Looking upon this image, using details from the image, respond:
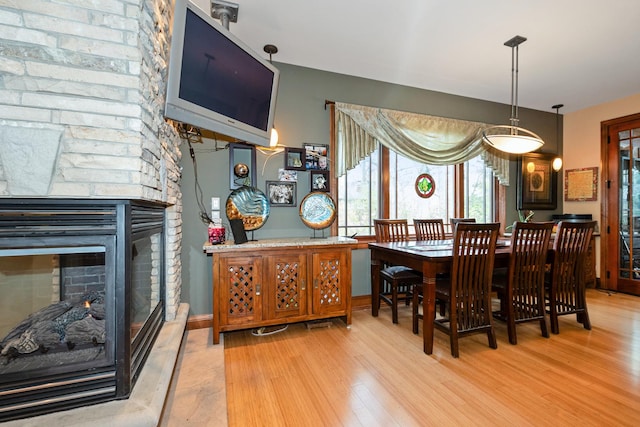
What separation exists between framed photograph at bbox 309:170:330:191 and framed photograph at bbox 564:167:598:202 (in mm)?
4235

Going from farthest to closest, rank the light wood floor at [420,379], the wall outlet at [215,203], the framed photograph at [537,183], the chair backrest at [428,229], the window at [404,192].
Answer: the framed photograph at [537,183]
the window at [404,192]
the chair backrest at [428,229]
the wall outlet at [215,203]
the light wood floor at [420,379]

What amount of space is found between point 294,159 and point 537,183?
393 cm

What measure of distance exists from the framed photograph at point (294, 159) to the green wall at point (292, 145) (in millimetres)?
68

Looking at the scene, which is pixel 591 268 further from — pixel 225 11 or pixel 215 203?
pixel 225 11

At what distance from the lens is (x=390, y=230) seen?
3.41m

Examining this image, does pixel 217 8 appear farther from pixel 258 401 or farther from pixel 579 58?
pixel 579 58

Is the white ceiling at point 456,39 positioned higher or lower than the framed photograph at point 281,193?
higher

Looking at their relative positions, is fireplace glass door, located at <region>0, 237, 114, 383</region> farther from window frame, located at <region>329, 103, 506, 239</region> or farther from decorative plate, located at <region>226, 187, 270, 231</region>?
window frame, located at <region>329, 103, 506, 239</region>

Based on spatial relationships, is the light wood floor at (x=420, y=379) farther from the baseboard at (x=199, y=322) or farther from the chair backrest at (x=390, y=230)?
the chair backrest at (x=390, y=230)

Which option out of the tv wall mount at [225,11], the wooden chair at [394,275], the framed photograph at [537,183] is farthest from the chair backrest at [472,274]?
the framed photograph at [537,183]

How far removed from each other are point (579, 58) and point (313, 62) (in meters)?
2.82

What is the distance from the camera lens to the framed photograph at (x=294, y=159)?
3170 millimetres

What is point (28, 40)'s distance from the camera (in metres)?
1.21

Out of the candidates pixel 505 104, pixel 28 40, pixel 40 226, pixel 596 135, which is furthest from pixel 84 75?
pixel 596 135
